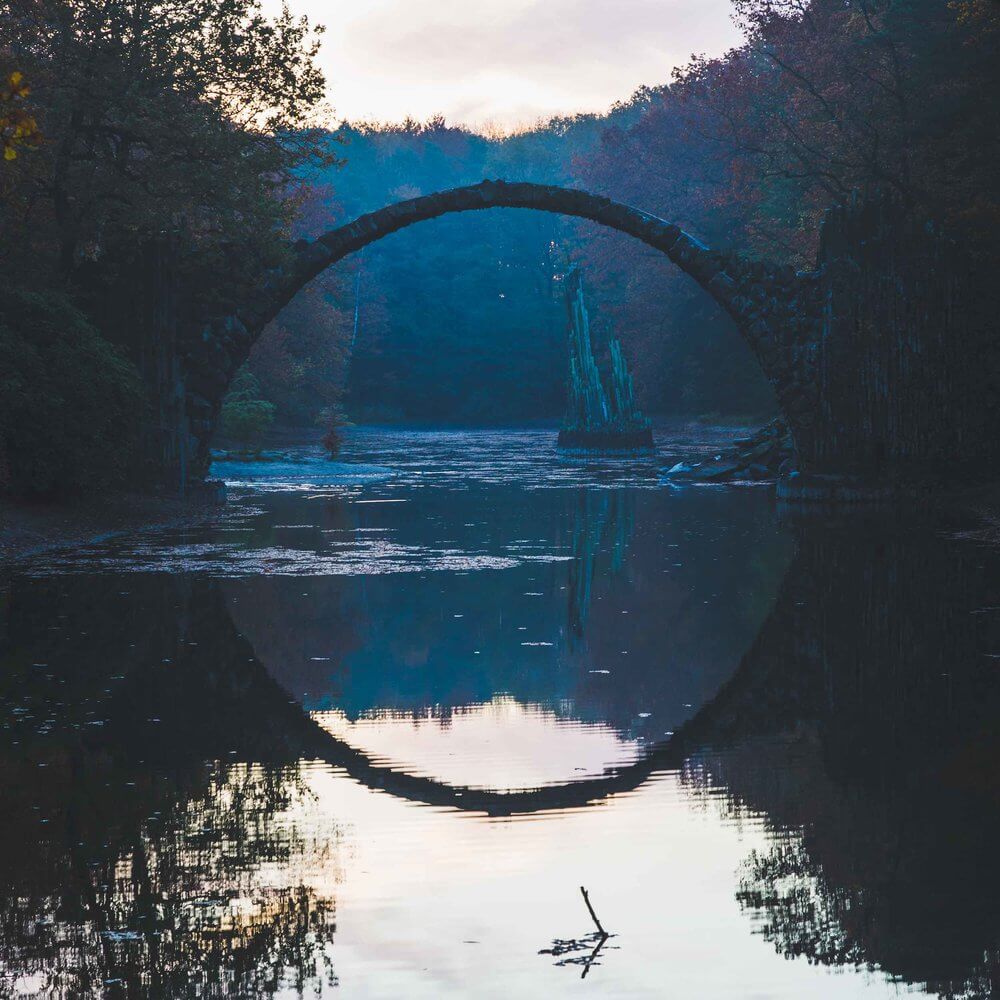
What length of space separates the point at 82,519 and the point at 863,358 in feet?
42.4

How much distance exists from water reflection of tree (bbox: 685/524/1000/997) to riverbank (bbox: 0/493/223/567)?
10190 mm

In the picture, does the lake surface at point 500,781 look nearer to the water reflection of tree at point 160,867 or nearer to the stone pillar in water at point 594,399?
the water reflection of tree at point 160,867

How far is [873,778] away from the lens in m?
8.07

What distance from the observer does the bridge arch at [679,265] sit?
93.1 ft

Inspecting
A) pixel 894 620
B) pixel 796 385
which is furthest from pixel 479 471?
pixel 894 620

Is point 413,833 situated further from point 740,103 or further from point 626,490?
point 740,103

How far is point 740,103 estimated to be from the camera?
188 ft

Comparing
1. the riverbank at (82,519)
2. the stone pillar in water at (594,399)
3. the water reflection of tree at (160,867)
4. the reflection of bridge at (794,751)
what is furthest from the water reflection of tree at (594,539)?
the stone pillar in water at (594,399)

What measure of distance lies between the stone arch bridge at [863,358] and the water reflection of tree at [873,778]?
481 inches

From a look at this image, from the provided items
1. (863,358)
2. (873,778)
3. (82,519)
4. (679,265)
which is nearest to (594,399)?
(679,265)

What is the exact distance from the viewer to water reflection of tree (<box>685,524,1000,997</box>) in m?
5.75

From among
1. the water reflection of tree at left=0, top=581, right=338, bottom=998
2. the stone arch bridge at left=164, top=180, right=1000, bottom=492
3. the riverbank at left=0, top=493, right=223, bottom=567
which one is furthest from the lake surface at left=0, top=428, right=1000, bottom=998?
the stone arch bridge at left=164, top=180, right=1000, bottom=492

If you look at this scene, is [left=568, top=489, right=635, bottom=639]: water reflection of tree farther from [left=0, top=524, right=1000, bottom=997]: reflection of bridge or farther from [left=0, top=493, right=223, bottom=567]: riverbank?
[left=0, top=493, right=223, bottom=567]: riverbank

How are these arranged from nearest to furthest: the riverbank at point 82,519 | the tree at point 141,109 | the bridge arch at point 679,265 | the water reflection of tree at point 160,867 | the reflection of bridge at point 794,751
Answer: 1. the water reflection of tree at point 160,867
2. the reflection of bridge at point 794,751
3. the riverbank at point 82,519
4. the tree at point 141,109
5. the bridge arch at point 679,265
